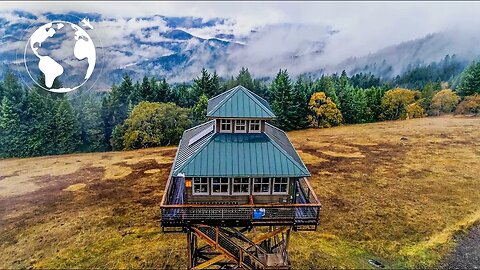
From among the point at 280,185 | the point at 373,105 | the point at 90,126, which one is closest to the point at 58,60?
the point at 90,126

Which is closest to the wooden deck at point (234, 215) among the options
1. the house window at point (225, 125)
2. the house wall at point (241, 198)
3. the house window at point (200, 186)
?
the house wall at point (241, 198)

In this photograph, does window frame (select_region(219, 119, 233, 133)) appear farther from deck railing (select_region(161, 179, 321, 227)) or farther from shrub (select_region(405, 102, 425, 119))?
shrub (select_region(405, 102, 425, 119))

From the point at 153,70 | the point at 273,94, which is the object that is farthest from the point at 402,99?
the point at 153,70

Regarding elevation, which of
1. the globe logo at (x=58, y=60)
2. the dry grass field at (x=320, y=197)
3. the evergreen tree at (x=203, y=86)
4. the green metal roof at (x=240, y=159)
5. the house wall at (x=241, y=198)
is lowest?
the dry grass field at (x=320, y=197)

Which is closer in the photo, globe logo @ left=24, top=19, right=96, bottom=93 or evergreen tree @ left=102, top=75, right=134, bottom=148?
globe logo @ left=24, top=19, right=96, bottom=93

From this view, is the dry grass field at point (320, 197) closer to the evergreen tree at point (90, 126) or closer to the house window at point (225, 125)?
the evergreen tree at point (90, 126)

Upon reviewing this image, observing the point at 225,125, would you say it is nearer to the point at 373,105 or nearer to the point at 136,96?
the point at 136,96

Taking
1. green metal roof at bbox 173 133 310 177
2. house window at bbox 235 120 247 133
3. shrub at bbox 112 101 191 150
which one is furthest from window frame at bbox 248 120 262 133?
shrub at bbox 112 101 191 150
